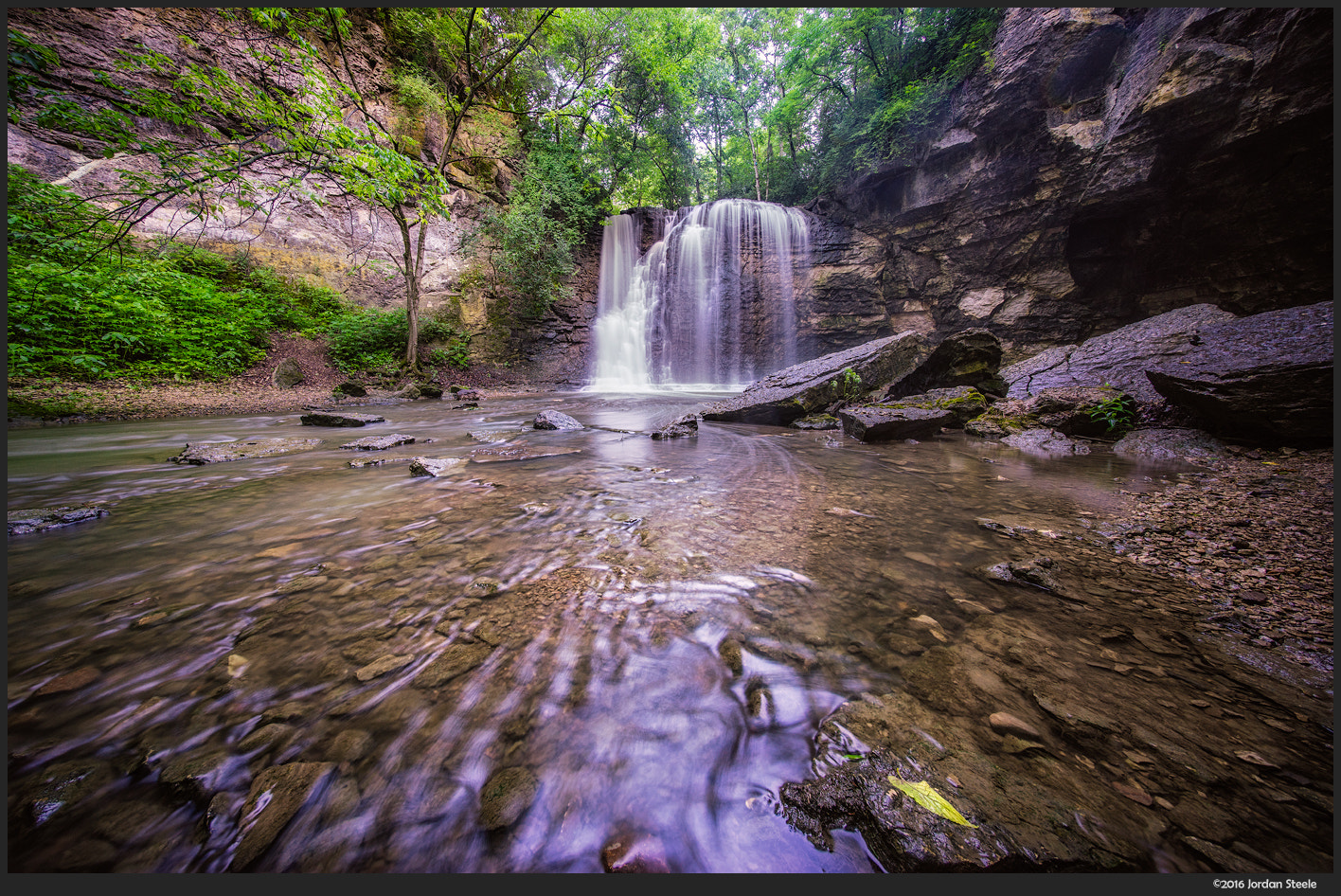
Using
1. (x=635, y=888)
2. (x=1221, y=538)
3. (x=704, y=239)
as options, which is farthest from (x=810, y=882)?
(x=704, y=239)

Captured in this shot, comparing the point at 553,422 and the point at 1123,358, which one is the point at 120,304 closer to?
the point at 553,422

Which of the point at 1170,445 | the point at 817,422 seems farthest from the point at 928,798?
the point at 817,422

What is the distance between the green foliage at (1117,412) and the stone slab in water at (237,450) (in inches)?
321

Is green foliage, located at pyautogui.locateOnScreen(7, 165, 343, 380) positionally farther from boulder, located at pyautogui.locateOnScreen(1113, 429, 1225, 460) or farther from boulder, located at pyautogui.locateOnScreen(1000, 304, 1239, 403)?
boulder, located at pyautogui.locateOnScreen(1000, 304, 1239, 403)

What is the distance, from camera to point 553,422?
17.5 ft

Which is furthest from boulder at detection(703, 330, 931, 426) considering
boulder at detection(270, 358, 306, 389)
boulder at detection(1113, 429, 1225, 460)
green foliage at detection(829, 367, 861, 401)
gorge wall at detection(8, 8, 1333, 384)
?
boulder at detection(270, 358, 306, 389)

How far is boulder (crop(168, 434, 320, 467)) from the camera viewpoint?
3373 mm

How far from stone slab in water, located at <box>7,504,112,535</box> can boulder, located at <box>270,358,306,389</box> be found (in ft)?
26.6

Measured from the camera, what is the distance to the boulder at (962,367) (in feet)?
18.4

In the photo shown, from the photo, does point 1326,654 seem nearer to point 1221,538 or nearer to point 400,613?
point 1221,538

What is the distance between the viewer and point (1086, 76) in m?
7.86

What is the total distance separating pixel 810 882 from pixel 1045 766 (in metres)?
0.55

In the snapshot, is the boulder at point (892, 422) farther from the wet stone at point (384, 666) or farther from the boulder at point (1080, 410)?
the wet stone at point (384, 666)

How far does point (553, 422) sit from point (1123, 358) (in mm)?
7603
